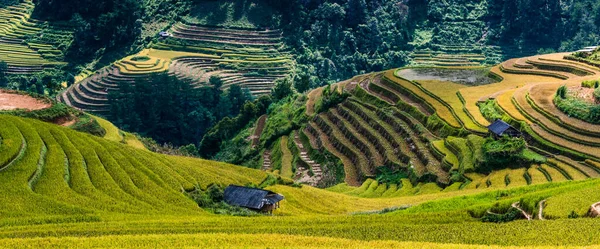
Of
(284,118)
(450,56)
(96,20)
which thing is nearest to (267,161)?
(284,118)

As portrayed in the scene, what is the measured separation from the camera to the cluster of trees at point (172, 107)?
61031 mm

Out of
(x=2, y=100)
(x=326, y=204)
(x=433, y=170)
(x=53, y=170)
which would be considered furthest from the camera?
(x=2, y=100)

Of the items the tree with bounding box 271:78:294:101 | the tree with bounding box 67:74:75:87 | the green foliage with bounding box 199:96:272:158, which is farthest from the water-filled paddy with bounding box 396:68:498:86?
the tree with bounding box 67:74:75:87

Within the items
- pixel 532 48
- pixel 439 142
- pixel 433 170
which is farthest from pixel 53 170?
pixel 532 48

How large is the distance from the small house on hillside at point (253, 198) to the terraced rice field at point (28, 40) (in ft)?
165

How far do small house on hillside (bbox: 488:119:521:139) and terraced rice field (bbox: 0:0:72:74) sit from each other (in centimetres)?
5072

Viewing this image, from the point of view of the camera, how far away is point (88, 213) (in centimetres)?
2169

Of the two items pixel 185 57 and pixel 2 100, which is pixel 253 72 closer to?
pixel 185 57

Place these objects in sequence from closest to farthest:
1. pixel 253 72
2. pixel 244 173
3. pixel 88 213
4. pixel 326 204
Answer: pixel 88 213, pixel 326 204, pixel 244 173, pixel 253 72

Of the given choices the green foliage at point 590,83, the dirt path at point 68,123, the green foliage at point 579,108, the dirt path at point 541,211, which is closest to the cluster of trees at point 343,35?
the green foliage at point 590,83

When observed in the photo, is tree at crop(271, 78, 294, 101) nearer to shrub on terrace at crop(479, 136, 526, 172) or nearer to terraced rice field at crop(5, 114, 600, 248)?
terraced rice field at crop(5, 114, 600, 248)

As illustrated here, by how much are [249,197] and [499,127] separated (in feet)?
49.4

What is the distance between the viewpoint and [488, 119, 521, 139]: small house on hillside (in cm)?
3441

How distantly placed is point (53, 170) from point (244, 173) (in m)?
9.62
